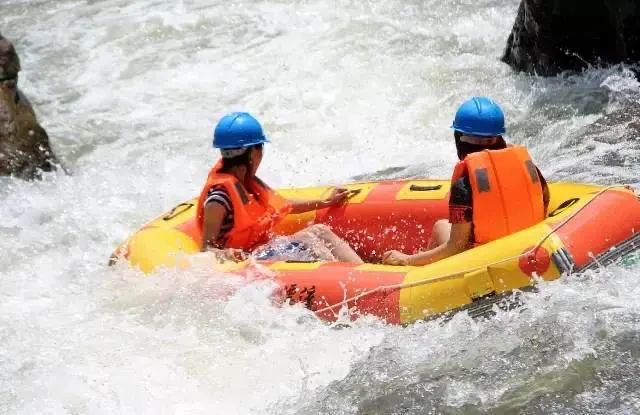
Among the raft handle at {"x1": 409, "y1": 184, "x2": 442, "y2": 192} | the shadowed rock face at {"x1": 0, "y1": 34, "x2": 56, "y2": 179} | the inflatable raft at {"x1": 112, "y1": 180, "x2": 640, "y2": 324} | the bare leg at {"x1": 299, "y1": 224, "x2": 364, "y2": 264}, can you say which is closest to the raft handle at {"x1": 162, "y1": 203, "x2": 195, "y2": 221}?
the inflatable raft at {"x1": 112, "y1": 180, "x2": 640, "y2": 324}

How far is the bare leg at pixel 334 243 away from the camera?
5.07 meters

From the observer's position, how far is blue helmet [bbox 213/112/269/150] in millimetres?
5000

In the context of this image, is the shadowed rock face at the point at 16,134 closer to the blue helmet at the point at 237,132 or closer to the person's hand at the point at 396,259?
the blue helmet at the point at 237,132

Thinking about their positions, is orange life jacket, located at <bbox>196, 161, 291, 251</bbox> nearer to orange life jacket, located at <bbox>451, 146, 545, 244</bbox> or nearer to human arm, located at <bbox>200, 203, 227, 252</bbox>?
human arm, located at <bbox>200, 203, 227, 252</bbox>

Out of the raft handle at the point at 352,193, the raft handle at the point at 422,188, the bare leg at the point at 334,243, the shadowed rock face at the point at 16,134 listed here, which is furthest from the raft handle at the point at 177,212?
the shadowed rock face at the point at 16,134

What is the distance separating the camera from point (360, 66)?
9.63 metres

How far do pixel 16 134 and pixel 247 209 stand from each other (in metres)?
3.35

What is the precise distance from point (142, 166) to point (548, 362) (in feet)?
16.6

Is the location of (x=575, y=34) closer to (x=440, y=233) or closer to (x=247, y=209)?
(x=440, y=233)

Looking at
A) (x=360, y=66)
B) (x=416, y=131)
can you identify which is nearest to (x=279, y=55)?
(x=360, y=66)

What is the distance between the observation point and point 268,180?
7.74 meters

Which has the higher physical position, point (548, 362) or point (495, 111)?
point (495, 111)

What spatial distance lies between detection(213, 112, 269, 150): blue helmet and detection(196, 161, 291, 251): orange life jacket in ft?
0.47

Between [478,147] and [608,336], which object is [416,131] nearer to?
[478,147]
